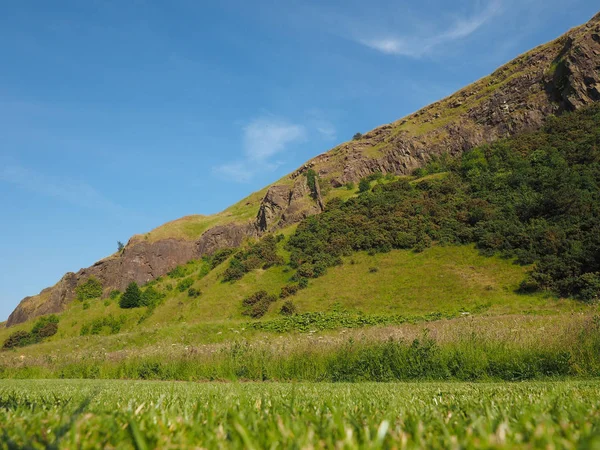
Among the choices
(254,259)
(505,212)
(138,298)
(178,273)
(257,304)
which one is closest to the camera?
(505,212)

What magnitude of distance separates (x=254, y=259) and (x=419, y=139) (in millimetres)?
41935

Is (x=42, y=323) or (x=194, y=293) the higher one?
(x=42, y=323)

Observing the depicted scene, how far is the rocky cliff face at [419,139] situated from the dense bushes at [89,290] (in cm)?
163

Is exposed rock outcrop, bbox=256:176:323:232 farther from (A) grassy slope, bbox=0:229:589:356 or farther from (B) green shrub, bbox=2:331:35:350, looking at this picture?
(B) green shrub, bbox=2:331:35:350

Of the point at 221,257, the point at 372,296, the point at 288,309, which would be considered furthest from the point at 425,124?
the point at 288,309

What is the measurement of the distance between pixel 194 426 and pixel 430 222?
4394 cm

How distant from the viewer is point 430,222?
42.8m

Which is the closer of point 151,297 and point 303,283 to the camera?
point 303,283

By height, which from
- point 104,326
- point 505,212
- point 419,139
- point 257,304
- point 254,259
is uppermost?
point 419,139

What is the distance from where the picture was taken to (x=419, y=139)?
7188 cm

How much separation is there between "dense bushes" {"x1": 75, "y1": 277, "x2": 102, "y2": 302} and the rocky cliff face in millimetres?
1633

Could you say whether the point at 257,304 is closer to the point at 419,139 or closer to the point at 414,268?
the point at 414,268

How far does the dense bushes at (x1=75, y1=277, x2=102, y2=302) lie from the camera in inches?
2943

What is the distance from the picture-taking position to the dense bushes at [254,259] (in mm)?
48444
